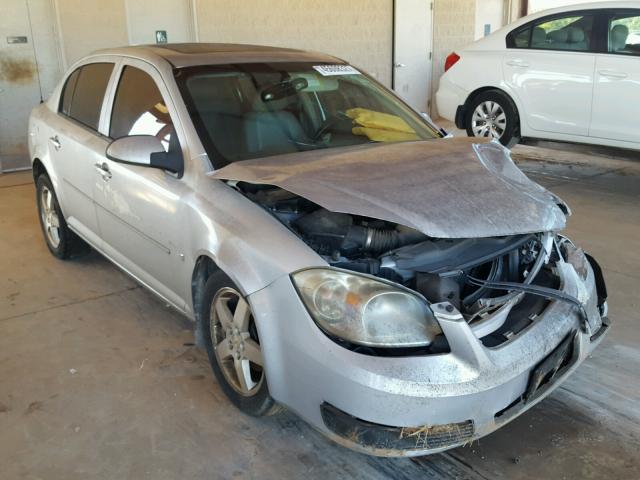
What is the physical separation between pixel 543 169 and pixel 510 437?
5.58 m

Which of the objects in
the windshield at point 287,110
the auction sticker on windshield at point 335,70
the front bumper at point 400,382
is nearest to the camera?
the front bumper at point 400,382

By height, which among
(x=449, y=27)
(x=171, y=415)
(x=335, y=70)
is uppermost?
(x=449, y=27)

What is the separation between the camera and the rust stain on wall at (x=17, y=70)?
24.8 feet

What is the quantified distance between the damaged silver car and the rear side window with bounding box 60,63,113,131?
0.16 metres

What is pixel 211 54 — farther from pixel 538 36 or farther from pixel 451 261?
pixel 538 36

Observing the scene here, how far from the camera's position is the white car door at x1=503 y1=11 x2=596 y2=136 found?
6.52 meters

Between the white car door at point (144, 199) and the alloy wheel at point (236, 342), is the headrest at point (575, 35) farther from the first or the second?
the alloy wheel at point (236, 342)

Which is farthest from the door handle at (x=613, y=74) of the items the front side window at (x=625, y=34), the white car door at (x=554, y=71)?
the front side window at (x=625, y=34)

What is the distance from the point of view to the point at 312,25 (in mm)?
9727

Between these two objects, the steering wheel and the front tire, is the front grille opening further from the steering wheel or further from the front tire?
the steering wheel

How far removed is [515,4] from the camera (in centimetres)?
1323

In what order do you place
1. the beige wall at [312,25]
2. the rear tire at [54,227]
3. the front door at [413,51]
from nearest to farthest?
the rear tire at [54,227]
the beige wall at [312,25]
the front door at [413,51]

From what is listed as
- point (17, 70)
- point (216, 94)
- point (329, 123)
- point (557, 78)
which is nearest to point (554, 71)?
point (557, 78)

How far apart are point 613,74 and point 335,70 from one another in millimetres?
3879
